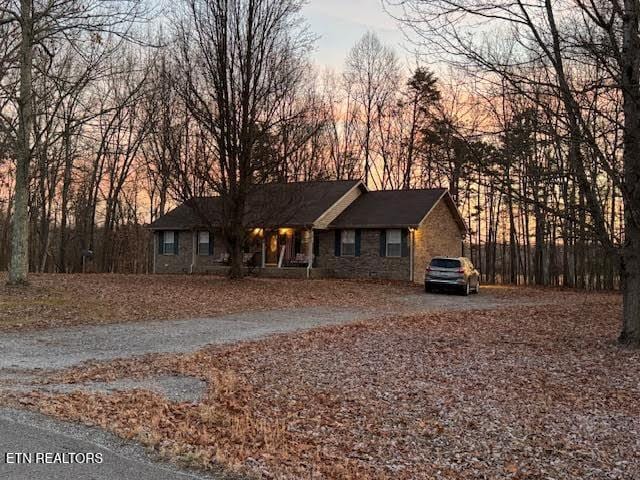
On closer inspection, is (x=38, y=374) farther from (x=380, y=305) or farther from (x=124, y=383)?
(x=380, y=305)

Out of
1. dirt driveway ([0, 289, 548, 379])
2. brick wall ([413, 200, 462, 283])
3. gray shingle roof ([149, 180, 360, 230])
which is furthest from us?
brick wall ([413, 200, 462, 283])

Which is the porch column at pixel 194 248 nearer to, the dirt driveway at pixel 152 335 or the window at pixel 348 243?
the window at pixel 348 243

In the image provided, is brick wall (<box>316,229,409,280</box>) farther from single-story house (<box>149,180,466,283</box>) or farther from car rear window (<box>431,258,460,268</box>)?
car rear window (<box>431,258,460,268</box>)

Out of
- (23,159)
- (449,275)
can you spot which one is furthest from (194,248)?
(23,159)

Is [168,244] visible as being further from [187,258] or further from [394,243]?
[394,243]

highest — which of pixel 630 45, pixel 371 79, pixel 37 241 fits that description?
pixel 371 79

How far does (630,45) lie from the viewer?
31.1 ft

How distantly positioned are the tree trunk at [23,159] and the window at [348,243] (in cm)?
1577

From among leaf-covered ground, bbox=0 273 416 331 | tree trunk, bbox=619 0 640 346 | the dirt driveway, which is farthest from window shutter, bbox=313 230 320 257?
tree trunk, bbox=619 0 640 346

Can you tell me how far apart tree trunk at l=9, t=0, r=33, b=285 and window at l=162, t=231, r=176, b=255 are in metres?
16.5

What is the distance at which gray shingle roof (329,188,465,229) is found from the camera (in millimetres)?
27797

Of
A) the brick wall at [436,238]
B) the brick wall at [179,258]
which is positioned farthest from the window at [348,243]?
the brick wall at [179,258]

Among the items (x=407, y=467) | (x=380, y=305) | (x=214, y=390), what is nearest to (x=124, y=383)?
(x=214, y=390)

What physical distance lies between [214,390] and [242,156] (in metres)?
16.4
